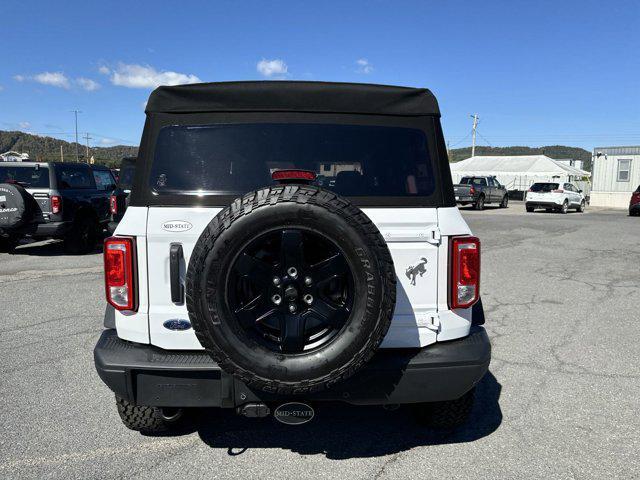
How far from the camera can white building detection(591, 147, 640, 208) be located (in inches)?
1253

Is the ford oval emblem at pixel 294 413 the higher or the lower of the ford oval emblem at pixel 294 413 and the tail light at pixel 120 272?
the lower

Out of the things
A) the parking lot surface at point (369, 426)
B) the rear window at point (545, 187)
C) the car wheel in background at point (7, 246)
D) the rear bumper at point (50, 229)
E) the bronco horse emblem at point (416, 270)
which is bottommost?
the parking lot surface at point (369, 426)

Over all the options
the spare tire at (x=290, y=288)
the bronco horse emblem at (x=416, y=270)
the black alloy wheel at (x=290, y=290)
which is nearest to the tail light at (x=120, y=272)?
the spare tire at (x=290, y=288)

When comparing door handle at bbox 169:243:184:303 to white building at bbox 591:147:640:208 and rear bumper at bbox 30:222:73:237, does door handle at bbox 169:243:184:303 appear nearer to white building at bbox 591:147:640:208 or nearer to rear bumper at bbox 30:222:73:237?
rear bumper at bbox 30:222:73:237

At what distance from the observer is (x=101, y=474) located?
2637 millimetres

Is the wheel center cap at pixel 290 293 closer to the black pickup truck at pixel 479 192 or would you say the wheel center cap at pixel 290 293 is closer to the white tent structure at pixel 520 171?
the black pickup truck at pixel 479 192

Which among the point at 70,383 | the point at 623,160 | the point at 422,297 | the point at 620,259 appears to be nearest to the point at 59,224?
the point at 70,383

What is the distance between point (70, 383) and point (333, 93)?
297 centimetres

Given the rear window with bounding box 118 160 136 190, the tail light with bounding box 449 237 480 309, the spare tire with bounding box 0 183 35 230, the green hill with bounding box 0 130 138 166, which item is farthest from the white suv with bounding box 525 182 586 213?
the green hill with bounding box 0 130 138 166

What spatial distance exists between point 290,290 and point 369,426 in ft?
4.56

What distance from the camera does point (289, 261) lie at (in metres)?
2.32

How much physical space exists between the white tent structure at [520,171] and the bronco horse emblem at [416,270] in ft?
164

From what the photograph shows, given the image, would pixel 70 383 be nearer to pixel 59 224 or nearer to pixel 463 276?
pixel 463 276

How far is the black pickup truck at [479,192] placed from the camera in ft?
81.5
